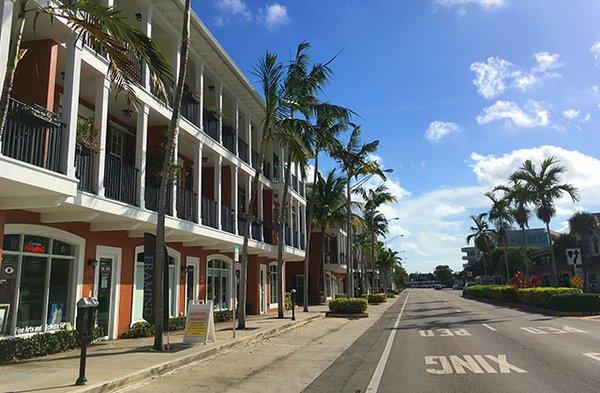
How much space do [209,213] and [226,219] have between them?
1.99 meters

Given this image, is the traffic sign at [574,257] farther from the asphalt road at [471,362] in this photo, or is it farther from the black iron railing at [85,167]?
the black iron railing at [85,167]

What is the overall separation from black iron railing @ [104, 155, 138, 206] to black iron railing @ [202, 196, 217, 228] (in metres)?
5.02

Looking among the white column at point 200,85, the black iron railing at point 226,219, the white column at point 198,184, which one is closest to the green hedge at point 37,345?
the white column at point 198,184

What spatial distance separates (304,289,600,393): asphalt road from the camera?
811 centimetres

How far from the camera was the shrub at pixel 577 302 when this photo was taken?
23344mm

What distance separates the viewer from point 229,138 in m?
23.8

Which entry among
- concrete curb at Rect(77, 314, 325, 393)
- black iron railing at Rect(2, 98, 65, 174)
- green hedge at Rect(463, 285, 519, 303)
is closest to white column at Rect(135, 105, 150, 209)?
black iron railing at Rect(2, 98, 65, 174)

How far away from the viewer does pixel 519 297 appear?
3192 centimetres

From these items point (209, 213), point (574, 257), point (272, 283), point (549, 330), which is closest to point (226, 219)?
point (209, 213)

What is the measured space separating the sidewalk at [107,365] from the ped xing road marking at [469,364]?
5.18 metres

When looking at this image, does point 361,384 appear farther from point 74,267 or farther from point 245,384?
point 74,267

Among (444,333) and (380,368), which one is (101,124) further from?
(444,333)

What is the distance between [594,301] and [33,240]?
22.8 metres

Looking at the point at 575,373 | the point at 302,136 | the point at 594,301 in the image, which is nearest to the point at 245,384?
the point at 575,373
